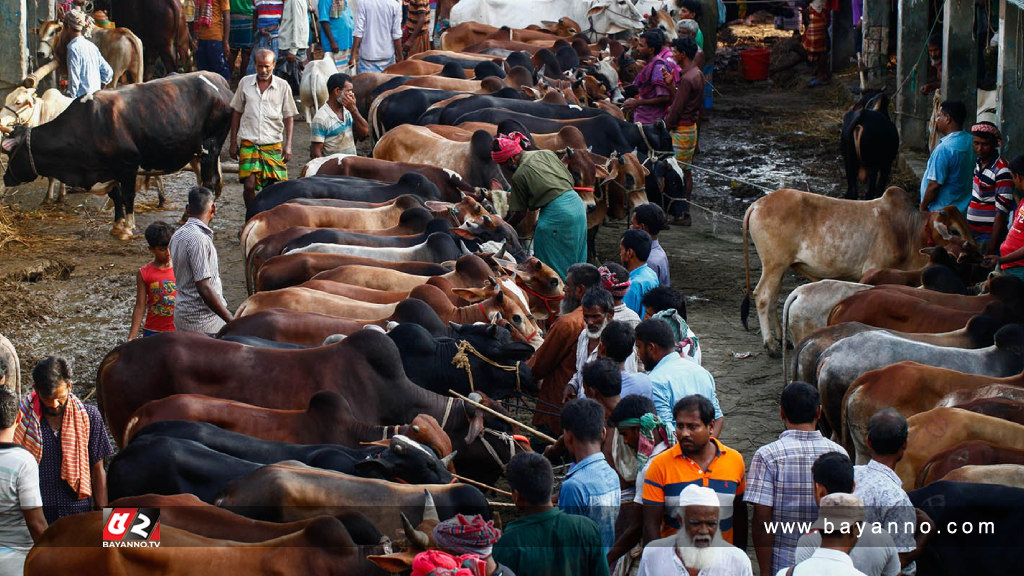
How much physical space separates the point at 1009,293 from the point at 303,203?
5461mm

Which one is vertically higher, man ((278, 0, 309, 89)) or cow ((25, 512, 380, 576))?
man ((278, 0, 309, 89))

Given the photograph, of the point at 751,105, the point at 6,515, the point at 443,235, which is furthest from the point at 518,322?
the point at 751,105

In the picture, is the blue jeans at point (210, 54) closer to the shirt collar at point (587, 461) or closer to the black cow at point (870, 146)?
the black cow at point (870, 146)

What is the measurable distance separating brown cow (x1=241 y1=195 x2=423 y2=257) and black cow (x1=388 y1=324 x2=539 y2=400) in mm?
2684

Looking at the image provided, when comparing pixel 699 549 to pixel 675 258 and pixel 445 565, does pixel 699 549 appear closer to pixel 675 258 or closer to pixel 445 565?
pixel 445 565

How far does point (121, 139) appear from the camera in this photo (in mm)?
12328

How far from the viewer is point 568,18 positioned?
2088 cm

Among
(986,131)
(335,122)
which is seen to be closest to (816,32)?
(335,122)

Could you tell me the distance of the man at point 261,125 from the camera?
37.0ft

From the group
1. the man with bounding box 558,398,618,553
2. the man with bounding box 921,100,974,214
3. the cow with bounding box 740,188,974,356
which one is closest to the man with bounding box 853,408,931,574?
the man with bounding box 558,398,618,553

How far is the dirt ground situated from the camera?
31.1 feet

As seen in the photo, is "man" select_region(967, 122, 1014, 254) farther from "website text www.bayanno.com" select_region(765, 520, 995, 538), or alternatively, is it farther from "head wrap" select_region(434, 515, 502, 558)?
"head wrap" select_region(434, 515, 502, 558)

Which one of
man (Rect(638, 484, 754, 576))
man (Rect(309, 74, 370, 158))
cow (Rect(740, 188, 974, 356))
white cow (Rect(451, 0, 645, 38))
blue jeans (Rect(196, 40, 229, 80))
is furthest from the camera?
white cow (Rect(451, 0, 645, 38))

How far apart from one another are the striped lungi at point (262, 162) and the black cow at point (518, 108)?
224 centimetres
